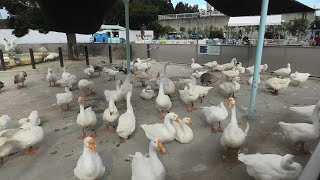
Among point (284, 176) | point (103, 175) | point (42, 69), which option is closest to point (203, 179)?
point (284, 176)

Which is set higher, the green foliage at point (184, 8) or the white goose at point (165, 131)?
Result: the green foliage at point (184, 8)

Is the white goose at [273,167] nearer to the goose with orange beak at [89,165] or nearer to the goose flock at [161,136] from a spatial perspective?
the goose flock at [161,136]

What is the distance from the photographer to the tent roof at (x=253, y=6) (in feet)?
26.3

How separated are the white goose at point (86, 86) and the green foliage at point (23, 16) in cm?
894

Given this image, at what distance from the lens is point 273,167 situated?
3.24 m

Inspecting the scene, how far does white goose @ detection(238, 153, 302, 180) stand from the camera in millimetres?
3143

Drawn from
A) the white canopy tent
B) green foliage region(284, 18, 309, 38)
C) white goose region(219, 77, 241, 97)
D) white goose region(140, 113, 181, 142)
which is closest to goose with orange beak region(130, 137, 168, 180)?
white goose region(140, 113, 181, 142)

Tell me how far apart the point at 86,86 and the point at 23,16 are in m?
10.5

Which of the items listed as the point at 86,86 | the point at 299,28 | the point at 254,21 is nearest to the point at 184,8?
the point at 299,28

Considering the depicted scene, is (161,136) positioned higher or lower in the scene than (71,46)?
lower

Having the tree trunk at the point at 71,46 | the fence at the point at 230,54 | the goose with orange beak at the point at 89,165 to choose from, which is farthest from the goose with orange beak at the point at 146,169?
the tree trunk at the point at 71,46

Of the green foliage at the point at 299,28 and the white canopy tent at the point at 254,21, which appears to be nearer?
the white canopy tent at the point at 254,21

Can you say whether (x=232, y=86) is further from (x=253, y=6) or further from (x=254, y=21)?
(x=254, y=21)

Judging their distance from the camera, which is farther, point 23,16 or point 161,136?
point 23,16
